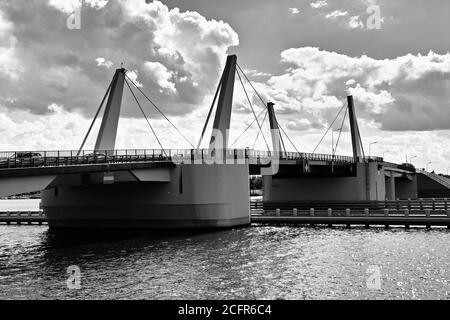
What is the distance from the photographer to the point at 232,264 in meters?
32.9

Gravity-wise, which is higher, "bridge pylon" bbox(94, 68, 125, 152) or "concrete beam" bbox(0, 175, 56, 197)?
"bridge pylon" bbox(94, 68, 125, 152)

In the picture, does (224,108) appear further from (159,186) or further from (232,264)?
(232,264)

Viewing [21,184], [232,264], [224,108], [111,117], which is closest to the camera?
[232,264]

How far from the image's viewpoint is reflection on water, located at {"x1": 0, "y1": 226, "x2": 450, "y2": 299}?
2547 centimetres

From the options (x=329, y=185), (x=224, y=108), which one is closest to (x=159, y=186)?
(x=224, y=108)

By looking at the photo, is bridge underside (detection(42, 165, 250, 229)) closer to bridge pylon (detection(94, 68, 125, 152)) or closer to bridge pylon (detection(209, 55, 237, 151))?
bridge pylon (detection(209, 55, 237, 151))

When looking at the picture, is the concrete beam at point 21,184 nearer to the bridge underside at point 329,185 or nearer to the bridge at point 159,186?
the bridge at point 159,186

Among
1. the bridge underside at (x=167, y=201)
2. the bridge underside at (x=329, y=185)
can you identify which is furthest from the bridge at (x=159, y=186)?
the bridge underside at (x=329, y=185)

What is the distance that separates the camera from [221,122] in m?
58.9

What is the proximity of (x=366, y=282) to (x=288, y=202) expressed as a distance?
72.3 meters

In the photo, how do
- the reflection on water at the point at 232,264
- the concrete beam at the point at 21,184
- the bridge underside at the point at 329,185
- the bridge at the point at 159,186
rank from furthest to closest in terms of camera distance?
the bridge underside at the point at 329,185 < the bridge at the point at 159,186 < the concrete beam at the point at 21,184 < the reflection on water at the point at 232,264

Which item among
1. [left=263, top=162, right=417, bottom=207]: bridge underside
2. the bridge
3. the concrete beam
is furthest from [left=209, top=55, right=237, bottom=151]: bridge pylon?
[left=263, top=162, right=417, bottom=207]: bridge underside

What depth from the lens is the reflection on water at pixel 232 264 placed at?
2547 centimetres
